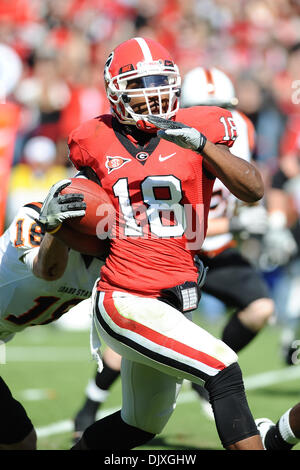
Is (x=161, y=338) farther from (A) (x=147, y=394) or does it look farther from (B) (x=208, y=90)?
(B) (x=208, y=90)

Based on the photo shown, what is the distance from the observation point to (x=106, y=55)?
37.9 ft

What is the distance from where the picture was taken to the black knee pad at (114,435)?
351 centimetres

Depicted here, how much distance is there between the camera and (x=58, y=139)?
1036 centimetres

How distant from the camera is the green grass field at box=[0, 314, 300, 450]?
483cm

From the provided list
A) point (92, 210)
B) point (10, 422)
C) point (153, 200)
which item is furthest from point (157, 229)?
point (10, 422)

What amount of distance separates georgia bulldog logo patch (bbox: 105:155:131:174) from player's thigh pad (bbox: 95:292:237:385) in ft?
1.68

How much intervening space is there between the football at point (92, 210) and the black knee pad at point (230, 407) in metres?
0.78

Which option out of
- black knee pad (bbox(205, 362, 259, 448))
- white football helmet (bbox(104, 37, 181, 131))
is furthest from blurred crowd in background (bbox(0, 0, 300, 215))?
black knee pad (bbox(205, 362, 259, 448))

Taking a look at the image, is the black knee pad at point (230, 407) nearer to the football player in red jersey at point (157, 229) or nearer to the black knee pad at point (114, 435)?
the football player in red jersey at point (157, 229)

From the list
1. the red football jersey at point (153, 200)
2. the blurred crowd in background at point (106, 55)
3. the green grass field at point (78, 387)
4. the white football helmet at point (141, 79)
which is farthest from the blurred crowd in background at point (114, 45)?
the red football jersey at point (153, 200)

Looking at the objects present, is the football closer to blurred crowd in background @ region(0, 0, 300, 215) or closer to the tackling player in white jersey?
Result: the tackling player in white jersey

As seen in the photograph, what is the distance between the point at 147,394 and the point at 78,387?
9.99ft

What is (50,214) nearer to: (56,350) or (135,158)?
(135,158)
